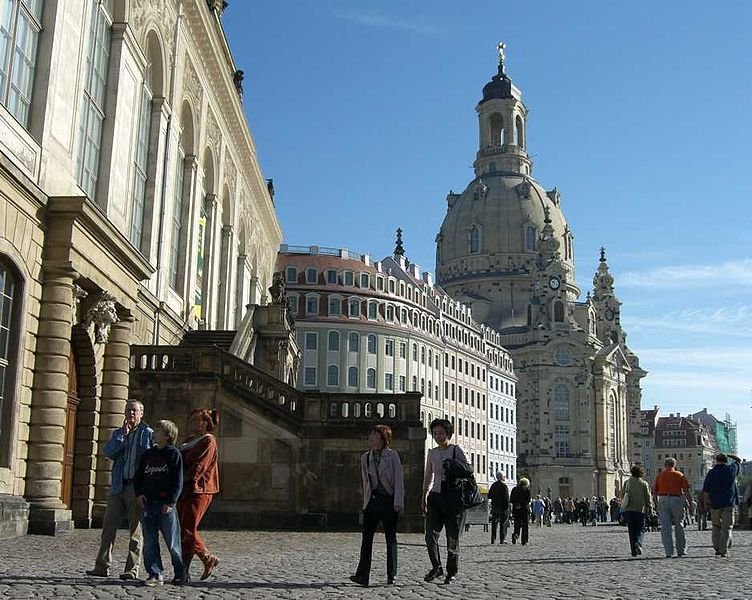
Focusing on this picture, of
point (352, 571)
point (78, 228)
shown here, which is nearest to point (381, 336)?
point (78, 228)

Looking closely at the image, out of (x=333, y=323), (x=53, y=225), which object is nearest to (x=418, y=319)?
(x=333, y=323)

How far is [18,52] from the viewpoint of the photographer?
17.9m

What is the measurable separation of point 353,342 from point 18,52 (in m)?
72.2

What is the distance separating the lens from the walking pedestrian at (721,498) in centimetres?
1708

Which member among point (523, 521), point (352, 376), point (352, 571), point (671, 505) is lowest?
point (352, 571)

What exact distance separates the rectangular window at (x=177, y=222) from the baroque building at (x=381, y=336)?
47.0 m

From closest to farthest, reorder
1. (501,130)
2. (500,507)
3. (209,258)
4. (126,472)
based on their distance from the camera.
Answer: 1. (126,472)
2. (500,507)
3. (209,258)
4. (501,130)

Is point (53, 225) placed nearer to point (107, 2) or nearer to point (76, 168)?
point (76, 168)

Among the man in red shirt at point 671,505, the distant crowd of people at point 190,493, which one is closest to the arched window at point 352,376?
the man in red shirt at point 671,505

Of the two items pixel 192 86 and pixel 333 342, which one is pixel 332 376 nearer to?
pixel 333 342

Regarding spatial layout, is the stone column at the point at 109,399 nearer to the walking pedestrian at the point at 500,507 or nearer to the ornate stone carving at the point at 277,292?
the walking pedestrian at the point at 500,507

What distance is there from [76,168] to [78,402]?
512 centimetres

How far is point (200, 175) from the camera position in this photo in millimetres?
35469

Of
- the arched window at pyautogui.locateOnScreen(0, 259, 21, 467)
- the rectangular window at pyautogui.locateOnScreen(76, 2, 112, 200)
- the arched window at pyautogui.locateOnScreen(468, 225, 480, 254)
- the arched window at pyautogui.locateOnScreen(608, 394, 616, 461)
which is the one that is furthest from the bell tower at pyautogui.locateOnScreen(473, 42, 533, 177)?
the arched window at pyautogui.locateOnScreen(0, 259, 21, 467)
